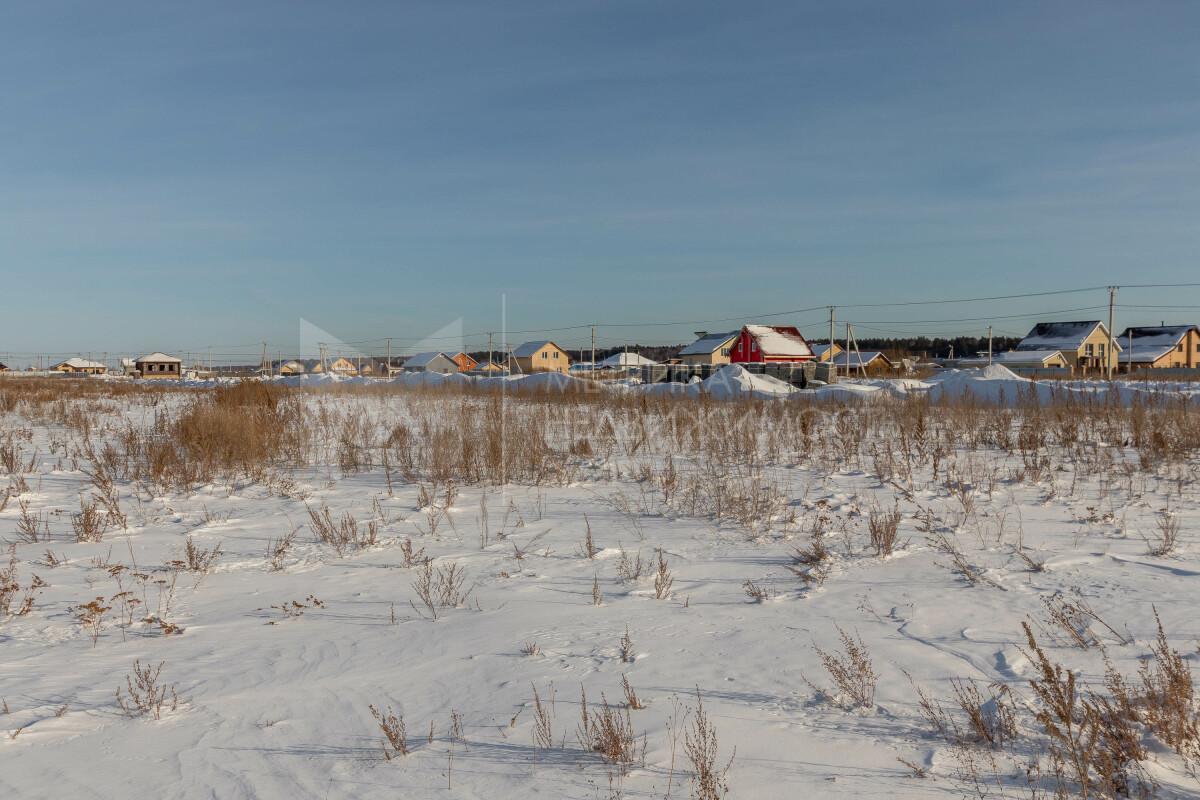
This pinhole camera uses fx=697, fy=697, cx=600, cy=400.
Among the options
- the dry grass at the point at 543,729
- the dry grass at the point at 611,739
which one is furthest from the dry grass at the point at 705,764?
the dry grass at the point at 543,729

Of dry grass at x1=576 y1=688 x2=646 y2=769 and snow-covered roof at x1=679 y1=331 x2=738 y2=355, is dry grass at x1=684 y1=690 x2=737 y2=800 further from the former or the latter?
snow-covered roof at x1=679 y1=331 x2=738 y2=355

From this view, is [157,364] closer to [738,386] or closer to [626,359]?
[626,359]

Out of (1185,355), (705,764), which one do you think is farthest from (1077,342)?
(705,764)

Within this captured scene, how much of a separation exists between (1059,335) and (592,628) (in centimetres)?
6742

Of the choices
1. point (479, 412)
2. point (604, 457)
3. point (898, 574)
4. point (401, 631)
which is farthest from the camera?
point (479, 412)

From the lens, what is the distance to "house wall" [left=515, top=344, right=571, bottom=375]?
76.9 meters

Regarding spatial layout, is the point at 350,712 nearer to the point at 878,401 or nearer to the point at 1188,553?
the point at 1188,553

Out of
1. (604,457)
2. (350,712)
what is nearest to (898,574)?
(350,712)

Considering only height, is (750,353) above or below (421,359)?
below

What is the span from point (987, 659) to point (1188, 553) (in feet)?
8.68

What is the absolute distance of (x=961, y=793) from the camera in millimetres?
2047

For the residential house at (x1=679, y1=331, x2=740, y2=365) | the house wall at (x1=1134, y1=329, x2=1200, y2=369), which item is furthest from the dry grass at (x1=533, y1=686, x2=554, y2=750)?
the house wall at (x1=1134, y1=329, x2=1200, y2=369)

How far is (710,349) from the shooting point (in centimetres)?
6181

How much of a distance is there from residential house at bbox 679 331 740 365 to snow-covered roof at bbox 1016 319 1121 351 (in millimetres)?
24802
